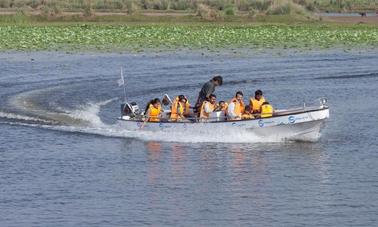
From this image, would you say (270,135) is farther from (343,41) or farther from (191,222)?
(343,41)

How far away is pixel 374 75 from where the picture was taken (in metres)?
55.1

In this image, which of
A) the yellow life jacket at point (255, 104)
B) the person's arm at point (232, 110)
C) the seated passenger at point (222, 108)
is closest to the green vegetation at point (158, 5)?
the seated passenger at point (222, 108)

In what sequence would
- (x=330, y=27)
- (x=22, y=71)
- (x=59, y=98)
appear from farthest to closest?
1. (x=330, y=27)
2. (x=22, y=71)
3. (x=59, y=98)

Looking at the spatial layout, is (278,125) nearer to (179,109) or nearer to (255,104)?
(255,104)

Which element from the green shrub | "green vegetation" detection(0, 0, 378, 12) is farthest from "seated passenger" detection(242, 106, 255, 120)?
"green vegetation" detection(0, 0, 378, 12)

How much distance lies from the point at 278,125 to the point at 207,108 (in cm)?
247

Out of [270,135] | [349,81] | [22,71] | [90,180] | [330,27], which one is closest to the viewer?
[90,180]

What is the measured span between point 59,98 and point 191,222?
2244cm

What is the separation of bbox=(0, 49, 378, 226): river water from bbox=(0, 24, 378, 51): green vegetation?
15820 mm

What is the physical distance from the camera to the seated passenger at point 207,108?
35.3 m

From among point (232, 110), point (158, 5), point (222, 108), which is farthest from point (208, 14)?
point (232, 110)

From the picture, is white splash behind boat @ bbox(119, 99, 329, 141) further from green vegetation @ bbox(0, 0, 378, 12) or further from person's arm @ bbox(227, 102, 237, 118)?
green vegetation @ bbox(0, 0, 378, 12)

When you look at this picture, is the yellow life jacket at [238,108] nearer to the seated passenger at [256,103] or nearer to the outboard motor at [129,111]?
the seated passenger at [256,103]

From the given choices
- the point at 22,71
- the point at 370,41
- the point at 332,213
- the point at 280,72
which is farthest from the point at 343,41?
the point at 332,213
